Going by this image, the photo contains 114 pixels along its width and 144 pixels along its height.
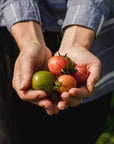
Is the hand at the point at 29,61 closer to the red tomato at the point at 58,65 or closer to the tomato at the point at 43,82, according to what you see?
the tomato at the point at 43,82

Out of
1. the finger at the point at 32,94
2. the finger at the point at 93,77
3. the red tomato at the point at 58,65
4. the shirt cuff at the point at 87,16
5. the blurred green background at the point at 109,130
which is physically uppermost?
the shirt cuff at the point at 87,16

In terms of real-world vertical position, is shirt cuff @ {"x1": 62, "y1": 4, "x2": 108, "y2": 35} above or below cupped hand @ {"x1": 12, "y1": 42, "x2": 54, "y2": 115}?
above

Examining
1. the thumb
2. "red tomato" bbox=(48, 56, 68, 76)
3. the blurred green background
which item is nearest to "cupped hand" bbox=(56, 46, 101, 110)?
"red tomato" bbox=(48, 56, 68, 76)

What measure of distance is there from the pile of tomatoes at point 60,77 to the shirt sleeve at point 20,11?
65 cm

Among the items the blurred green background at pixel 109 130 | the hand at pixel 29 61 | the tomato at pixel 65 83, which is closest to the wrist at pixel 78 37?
the hand at pixel 29 61

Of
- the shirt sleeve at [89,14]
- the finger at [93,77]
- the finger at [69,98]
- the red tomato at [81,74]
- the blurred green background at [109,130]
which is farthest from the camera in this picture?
the blurred green background at [109,130]

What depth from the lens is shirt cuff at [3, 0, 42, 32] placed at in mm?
2680

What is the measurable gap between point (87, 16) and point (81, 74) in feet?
2.36

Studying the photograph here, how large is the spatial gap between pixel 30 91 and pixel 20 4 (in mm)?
1105

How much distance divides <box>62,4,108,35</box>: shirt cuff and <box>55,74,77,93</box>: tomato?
71 centimetres

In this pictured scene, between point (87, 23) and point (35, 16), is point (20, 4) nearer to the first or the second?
point (35, 16)

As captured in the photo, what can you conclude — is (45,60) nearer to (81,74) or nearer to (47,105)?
(81,74)

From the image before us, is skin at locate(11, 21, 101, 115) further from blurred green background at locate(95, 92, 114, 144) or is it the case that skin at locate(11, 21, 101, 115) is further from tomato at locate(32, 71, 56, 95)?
blurred green background at locate(95, 92, 114, 144)

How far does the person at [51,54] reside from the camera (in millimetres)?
2252
